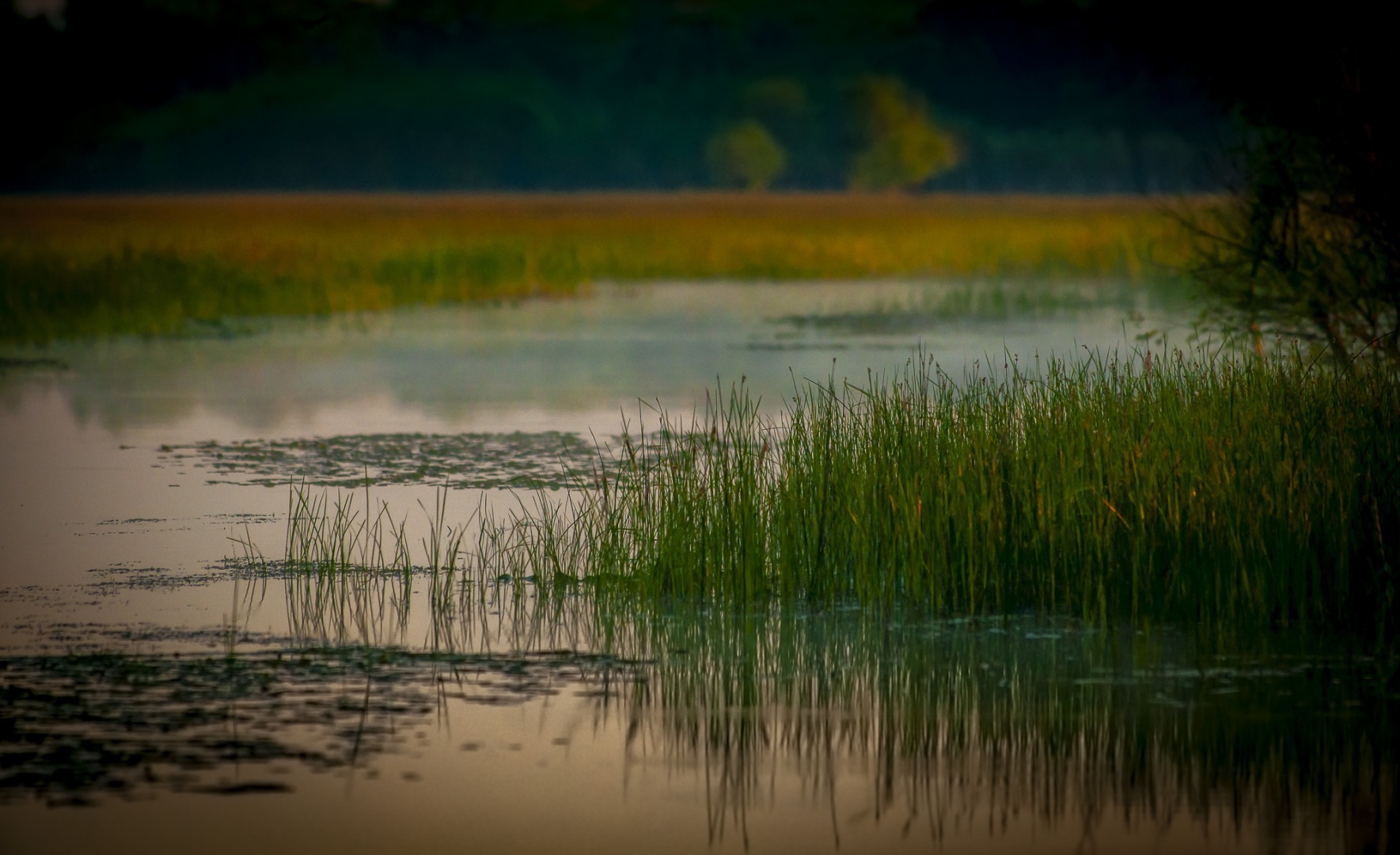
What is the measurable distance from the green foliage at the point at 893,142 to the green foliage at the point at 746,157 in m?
4.03

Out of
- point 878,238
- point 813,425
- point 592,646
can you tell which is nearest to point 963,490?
point 813,425

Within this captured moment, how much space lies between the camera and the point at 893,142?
89062 mm

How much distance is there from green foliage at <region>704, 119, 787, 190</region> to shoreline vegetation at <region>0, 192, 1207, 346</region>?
20805 millimetres

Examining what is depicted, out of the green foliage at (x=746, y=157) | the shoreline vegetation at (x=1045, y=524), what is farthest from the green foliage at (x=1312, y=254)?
the green foliage at (x=746, y=157)

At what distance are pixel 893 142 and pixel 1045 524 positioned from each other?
83.1 metres

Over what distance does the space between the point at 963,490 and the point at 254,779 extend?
10.7 feet

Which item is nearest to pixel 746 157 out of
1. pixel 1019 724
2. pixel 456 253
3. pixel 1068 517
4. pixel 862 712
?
pixel 456 253

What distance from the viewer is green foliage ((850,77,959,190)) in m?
88.8

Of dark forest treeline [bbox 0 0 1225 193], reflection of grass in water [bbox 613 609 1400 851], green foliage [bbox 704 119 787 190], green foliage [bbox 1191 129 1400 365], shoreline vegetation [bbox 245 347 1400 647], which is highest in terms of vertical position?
dark forest treeline [bbox 0 0 1225 193]

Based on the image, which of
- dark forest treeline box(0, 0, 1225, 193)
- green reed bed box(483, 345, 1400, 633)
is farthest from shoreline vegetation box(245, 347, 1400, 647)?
dark forest treeline box(0, 0, 1225, 193)

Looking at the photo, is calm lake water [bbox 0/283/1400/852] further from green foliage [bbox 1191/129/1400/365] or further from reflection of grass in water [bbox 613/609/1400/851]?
green foliage [bbox 1191/129/1400/365]

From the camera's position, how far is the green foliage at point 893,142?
88750 mm

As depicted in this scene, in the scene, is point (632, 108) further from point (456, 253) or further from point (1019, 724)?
point (1019, 724)

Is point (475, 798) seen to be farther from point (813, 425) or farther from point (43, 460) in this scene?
point (43, 460)
